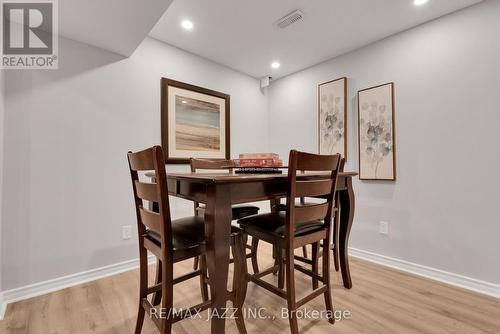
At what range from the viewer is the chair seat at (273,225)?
137 centimetres

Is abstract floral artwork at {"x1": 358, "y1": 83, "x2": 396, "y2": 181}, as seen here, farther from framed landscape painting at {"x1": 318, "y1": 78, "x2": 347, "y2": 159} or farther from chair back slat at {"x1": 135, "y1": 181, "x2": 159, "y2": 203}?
chair back slat at {"x1": 135, "y1": 181, "x2": 159, "y2": 203}

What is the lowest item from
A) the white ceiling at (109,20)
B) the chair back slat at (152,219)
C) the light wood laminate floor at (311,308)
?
the light wood laminate floor at (311,308)

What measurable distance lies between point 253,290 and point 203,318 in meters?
0.49

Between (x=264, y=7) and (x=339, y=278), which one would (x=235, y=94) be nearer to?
(x=264, y=7)

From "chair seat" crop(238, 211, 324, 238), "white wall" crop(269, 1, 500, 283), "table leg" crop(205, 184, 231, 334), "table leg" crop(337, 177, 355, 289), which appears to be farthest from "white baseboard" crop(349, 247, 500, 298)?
"table leg" crop(205, 184, 231, 334)

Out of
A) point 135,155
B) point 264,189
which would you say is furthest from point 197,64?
point 264,189

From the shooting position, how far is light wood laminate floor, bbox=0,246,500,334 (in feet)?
4.65

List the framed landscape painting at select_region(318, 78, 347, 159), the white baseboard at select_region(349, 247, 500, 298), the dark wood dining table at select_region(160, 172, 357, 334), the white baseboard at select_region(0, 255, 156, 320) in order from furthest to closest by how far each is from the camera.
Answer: the framed landscape painting at select_region(318, 78, 347, 159), the white baseboard at select_region(349, 247, 500, 298), the white baseboard at select_region(0, 255, 156, 320), the dark wood dining table at select_region(160, 172, 357, 334)

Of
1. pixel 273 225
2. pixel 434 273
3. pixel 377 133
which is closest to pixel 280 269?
pixel 273 225

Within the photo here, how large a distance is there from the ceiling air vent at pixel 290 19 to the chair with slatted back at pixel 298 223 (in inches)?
58.8

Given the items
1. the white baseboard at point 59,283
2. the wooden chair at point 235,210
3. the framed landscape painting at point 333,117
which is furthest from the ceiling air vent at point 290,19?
the white baseboard at point 59,283

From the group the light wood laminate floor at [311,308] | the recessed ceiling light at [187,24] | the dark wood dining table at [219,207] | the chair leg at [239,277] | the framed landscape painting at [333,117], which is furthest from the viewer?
the framed landscape painting at [333,117]

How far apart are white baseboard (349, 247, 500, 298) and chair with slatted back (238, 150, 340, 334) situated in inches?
50.7

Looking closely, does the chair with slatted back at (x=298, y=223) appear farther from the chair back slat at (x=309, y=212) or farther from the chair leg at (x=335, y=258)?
the chair leg at (x=335, y=258)
